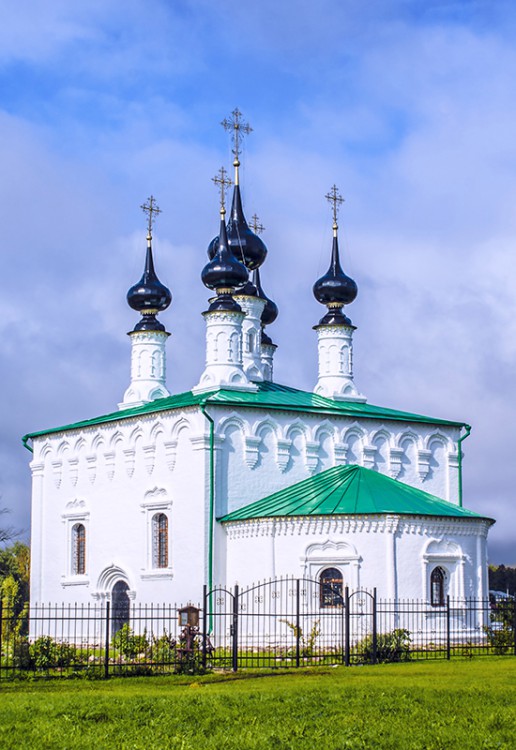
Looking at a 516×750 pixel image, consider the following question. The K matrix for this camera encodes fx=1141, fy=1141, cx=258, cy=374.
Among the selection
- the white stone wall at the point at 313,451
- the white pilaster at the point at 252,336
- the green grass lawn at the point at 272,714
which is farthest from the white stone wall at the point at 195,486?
the green grass lawn at the point at 272,714

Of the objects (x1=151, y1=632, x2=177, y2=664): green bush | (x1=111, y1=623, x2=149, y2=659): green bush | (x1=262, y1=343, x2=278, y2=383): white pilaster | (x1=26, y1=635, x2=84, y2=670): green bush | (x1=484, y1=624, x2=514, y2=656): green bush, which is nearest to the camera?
(x1=26, y1=635, x2=84, y2=670): green bush

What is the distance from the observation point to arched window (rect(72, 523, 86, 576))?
91.9 ft

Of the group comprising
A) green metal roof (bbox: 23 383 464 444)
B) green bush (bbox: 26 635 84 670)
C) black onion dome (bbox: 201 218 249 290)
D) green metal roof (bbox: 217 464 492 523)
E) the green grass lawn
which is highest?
black onion dome (bbox: 201 218 249 290)

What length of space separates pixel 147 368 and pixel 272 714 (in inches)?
748

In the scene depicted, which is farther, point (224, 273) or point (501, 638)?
point (224, 273)

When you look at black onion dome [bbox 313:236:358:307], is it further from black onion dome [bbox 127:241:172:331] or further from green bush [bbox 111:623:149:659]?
green bush [bbox 111:623:149:659]

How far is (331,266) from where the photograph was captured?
2916 cm

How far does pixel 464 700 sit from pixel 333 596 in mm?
9364

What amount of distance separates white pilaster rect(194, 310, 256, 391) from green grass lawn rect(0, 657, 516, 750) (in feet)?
37.5

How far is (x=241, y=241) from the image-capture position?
97.8 ft

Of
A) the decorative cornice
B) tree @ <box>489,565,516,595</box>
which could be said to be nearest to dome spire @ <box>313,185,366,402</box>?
the decorative cornice

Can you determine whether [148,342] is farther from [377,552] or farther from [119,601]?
[377,552]

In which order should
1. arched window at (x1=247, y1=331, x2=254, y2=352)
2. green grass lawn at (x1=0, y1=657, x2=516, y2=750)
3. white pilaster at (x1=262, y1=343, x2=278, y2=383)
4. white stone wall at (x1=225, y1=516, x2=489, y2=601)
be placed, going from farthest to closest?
white pilaster at (x1=262, y1=343, x2=278, y2=383) → arched window at (x1=247, y1=331, x2=254, y2=352) → white stone wall at (x1=225, y1=516, x2=489, y2=601) → green grass lawn at (x1=0, y1=657, x2=516, y2=750)

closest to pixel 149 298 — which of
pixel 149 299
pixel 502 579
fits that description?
pixel 149 299
